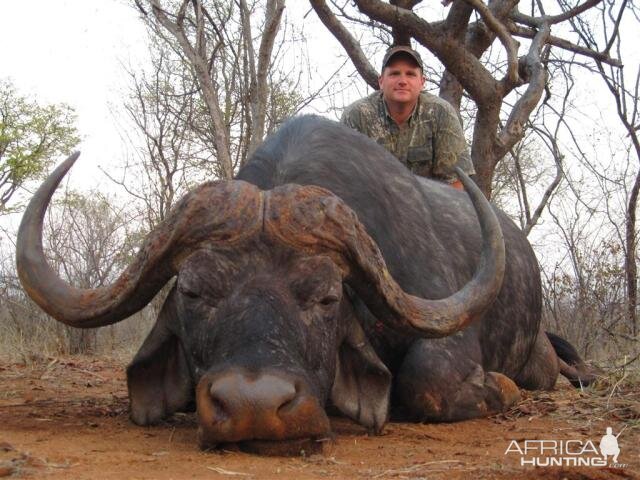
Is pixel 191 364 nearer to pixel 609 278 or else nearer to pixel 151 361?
pixel 151 361

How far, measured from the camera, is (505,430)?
3.81 metres

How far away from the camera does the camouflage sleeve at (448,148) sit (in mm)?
6598

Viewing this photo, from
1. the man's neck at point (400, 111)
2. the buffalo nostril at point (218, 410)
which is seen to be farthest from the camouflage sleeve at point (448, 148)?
the buffalo nostril at point (218, 410)

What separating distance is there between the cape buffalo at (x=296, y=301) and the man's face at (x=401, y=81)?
2029 millimetres

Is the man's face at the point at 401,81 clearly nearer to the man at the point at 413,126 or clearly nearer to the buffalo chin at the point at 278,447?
the man at the point at 413,126

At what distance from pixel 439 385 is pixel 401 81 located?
10.7ft

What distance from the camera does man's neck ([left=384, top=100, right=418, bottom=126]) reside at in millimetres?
6609

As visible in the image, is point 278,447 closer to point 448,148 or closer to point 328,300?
point 328,300

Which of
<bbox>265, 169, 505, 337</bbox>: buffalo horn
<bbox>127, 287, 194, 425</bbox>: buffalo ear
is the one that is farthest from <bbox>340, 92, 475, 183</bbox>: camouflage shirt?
<bbox>127, 287, 194, 425</bbox>: buffalo ear

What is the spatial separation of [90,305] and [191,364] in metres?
0.49

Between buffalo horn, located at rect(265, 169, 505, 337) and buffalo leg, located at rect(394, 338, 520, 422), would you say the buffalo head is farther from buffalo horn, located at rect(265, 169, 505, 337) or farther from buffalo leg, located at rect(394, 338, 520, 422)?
buffalo leg, located at rect(394, 338, 520, 422)

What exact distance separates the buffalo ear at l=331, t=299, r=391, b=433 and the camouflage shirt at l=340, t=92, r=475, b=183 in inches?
125

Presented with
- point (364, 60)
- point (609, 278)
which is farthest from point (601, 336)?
point (364, 60)

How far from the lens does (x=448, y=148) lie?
6.61 metres
